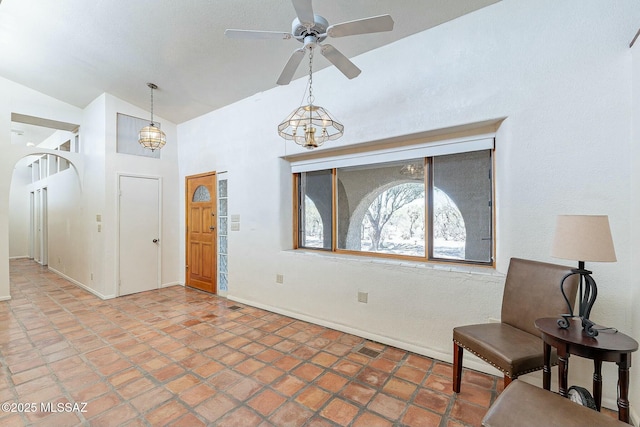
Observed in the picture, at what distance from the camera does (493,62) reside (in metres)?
2.34

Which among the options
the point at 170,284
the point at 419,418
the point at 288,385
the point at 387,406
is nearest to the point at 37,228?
the point at 170,284

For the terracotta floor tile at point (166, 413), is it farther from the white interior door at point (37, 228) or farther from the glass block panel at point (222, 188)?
the white interior door at point (37, 228)

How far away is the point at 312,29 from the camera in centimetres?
175

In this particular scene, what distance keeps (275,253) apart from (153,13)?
298cm

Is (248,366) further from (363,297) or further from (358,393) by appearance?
(363,297)

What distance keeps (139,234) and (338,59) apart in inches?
185

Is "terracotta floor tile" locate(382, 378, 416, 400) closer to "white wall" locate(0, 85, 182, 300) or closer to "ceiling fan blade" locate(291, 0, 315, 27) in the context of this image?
"ceiling fan blade" locate(291, 0, 315, 27)

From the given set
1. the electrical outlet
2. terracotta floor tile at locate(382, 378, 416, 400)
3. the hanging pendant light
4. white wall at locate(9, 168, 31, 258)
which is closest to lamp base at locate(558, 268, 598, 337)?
terracotta floor tile at locate(382, 378, 416, 400)

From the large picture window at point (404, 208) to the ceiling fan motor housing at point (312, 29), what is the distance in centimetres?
170

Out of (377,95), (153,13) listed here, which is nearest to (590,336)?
(377,95)

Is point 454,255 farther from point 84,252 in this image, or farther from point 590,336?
point 84,252

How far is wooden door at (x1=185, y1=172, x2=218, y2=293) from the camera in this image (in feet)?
15.6

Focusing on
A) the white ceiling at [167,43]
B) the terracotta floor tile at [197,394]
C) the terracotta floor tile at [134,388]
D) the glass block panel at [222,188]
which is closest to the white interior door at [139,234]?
the glass block panel at [222,188]

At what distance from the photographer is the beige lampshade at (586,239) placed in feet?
4.99
